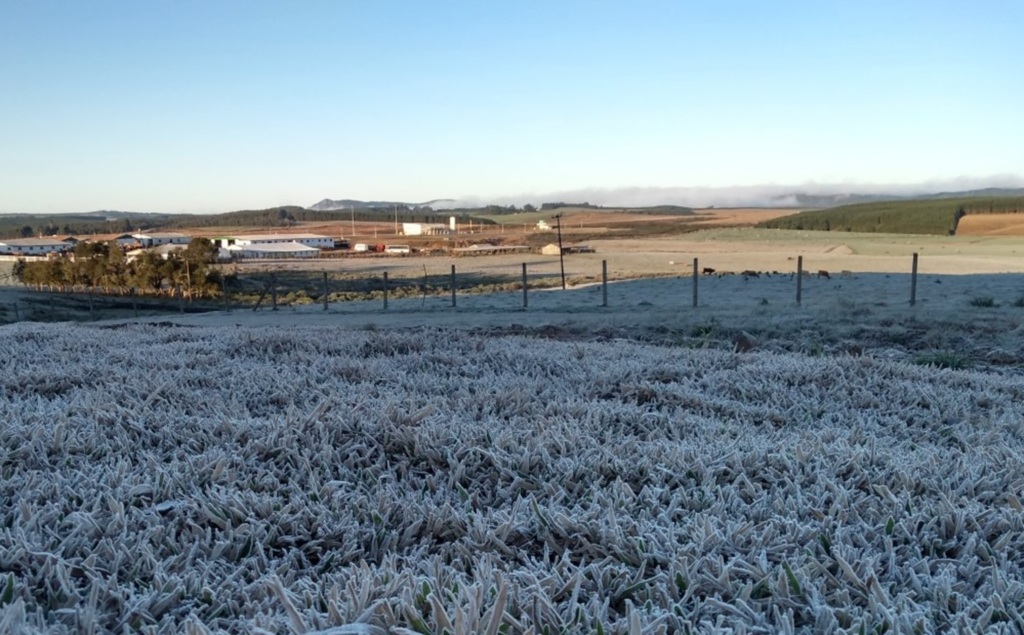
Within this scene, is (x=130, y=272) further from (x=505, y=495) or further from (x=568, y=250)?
(x=505, y=495)

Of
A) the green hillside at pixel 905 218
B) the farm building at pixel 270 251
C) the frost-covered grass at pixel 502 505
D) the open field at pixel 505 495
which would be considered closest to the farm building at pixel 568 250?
the farm building at pixel 270 251

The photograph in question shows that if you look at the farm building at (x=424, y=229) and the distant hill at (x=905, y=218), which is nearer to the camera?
the distant hill at (x=905, y=218)

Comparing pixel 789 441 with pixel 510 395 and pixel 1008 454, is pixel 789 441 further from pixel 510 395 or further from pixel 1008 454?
pixel 510 395

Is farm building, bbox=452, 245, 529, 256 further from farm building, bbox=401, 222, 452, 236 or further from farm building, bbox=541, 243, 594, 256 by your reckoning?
farm building, bbox=401, 222, 452, 236

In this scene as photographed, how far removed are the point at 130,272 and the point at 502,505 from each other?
55.7 metres

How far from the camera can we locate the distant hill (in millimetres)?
102750

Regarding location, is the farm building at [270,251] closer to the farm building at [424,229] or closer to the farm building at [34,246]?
the farm building at [34,246]

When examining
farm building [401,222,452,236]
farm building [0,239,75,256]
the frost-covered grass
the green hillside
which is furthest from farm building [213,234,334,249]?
the frost-covered grass

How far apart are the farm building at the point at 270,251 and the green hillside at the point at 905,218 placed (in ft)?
219

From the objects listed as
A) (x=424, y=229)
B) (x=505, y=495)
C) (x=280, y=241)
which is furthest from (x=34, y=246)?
(x=505, y=495)

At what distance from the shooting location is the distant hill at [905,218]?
103 m

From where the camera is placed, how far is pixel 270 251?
98688mm

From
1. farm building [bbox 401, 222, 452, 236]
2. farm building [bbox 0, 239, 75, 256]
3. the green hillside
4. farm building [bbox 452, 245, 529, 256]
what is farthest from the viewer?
farm building [bbox 401, 222, 452, 236]

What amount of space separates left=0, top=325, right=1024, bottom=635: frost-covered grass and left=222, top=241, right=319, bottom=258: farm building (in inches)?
3556
